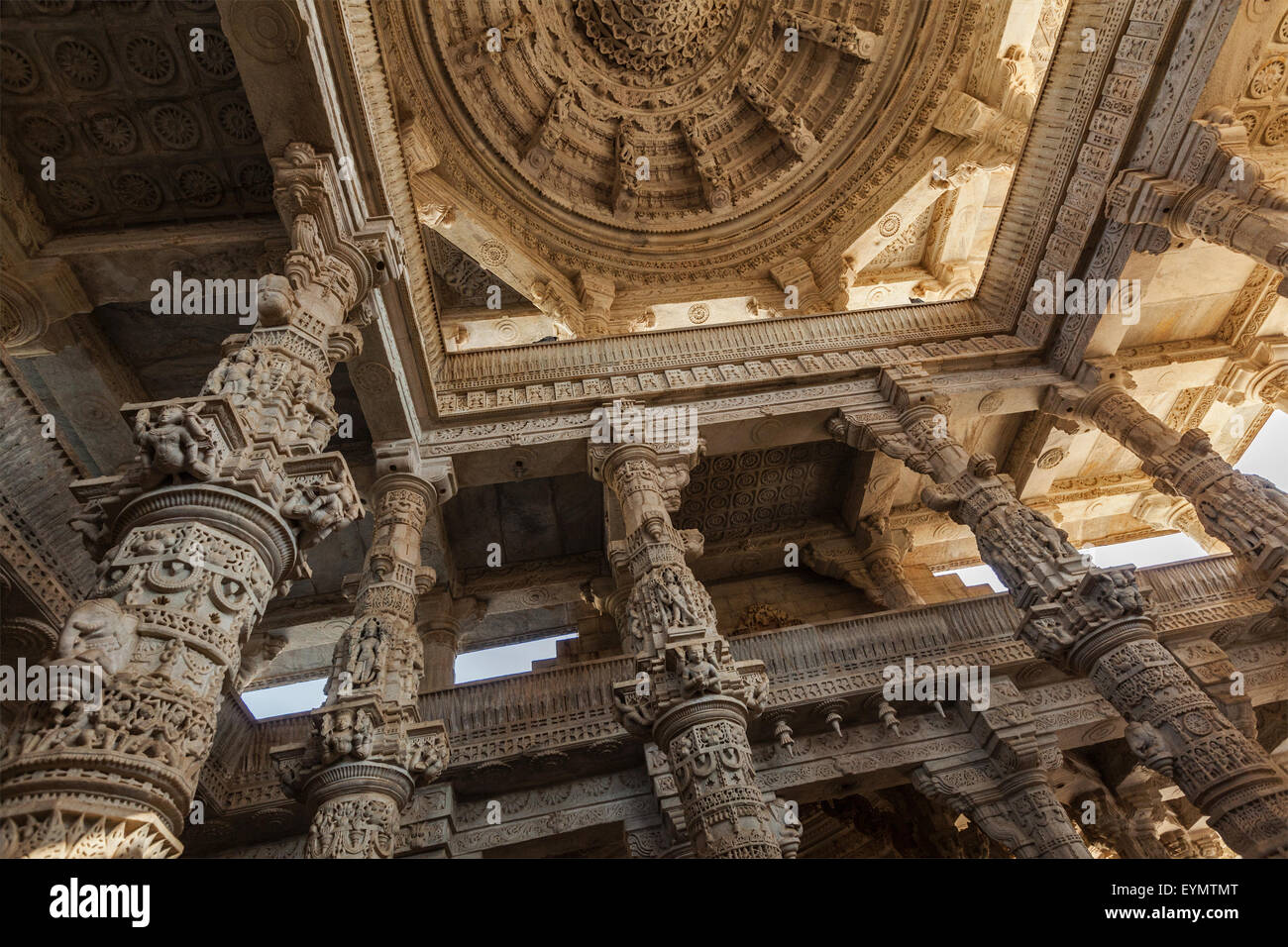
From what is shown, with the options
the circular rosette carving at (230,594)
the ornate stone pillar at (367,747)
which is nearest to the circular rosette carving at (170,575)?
the circular rosette carving at (230,594)

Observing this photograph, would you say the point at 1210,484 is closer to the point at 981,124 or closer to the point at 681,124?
the point at 981,124

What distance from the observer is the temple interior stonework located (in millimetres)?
4645

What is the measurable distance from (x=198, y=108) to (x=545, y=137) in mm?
8989

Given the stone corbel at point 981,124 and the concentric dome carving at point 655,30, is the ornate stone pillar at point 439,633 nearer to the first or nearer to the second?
the stone corbel at point 981,124

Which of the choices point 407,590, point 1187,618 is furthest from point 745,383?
point 1187,618

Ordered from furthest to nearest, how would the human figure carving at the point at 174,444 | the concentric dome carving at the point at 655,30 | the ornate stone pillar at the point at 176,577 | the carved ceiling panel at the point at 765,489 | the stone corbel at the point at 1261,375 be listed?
the concentric dome carving at the point at 655,30
the carved ceiling panel at the point at 765,489
the stone corbel at the point at 1261,375
the human figure carving at the point at 174,444
the ornate stone pillar at the point at 176,577

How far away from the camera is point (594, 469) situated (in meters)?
9.09

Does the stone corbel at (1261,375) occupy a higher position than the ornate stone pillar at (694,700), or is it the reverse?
the stone corbel at (1261,375)

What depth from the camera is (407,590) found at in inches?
279

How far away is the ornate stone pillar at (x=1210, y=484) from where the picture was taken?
7.15 metres

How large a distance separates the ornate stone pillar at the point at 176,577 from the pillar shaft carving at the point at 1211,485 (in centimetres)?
828

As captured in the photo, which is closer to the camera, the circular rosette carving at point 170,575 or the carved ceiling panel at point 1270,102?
the circular rosette carving at point 170,575

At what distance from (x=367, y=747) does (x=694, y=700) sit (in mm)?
2377

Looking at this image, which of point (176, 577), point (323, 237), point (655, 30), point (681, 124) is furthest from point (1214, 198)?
point (655, 30)
